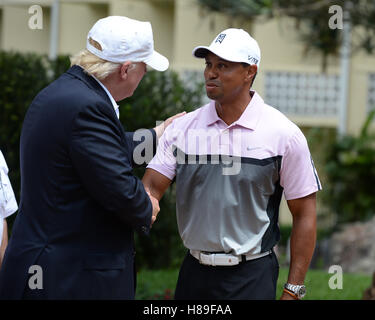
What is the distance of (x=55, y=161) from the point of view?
299 cm

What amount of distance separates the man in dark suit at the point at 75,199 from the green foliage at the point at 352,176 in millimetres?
11891

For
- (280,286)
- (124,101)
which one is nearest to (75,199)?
(280,286)

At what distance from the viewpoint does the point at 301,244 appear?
3.48 m

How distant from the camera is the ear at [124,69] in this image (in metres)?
3.17

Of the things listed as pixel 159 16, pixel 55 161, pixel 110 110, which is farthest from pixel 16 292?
pixel 159 16

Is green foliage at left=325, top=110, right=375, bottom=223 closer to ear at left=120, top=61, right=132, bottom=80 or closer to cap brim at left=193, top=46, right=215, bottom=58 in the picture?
cap brim at left=193, top=46, right=215, bottom=58

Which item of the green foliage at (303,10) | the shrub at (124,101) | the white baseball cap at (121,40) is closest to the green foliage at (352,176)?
the green foliage at (303,10)

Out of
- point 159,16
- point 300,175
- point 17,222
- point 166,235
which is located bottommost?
point 166,235

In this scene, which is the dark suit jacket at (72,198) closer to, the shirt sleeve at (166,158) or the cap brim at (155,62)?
the cap brim at (155,62)

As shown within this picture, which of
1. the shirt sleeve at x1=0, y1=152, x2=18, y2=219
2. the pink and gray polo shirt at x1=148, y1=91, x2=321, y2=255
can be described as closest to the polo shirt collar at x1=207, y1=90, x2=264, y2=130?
the pink and gray polo shirt at x1=148, y1=91, x2=321, y2=255

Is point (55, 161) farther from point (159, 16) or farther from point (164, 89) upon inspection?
point (159, 16)

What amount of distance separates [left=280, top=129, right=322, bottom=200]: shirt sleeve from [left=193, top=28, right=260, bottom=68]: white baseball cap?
0.45 metres

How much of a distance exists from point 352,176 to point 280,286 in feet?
29.9
